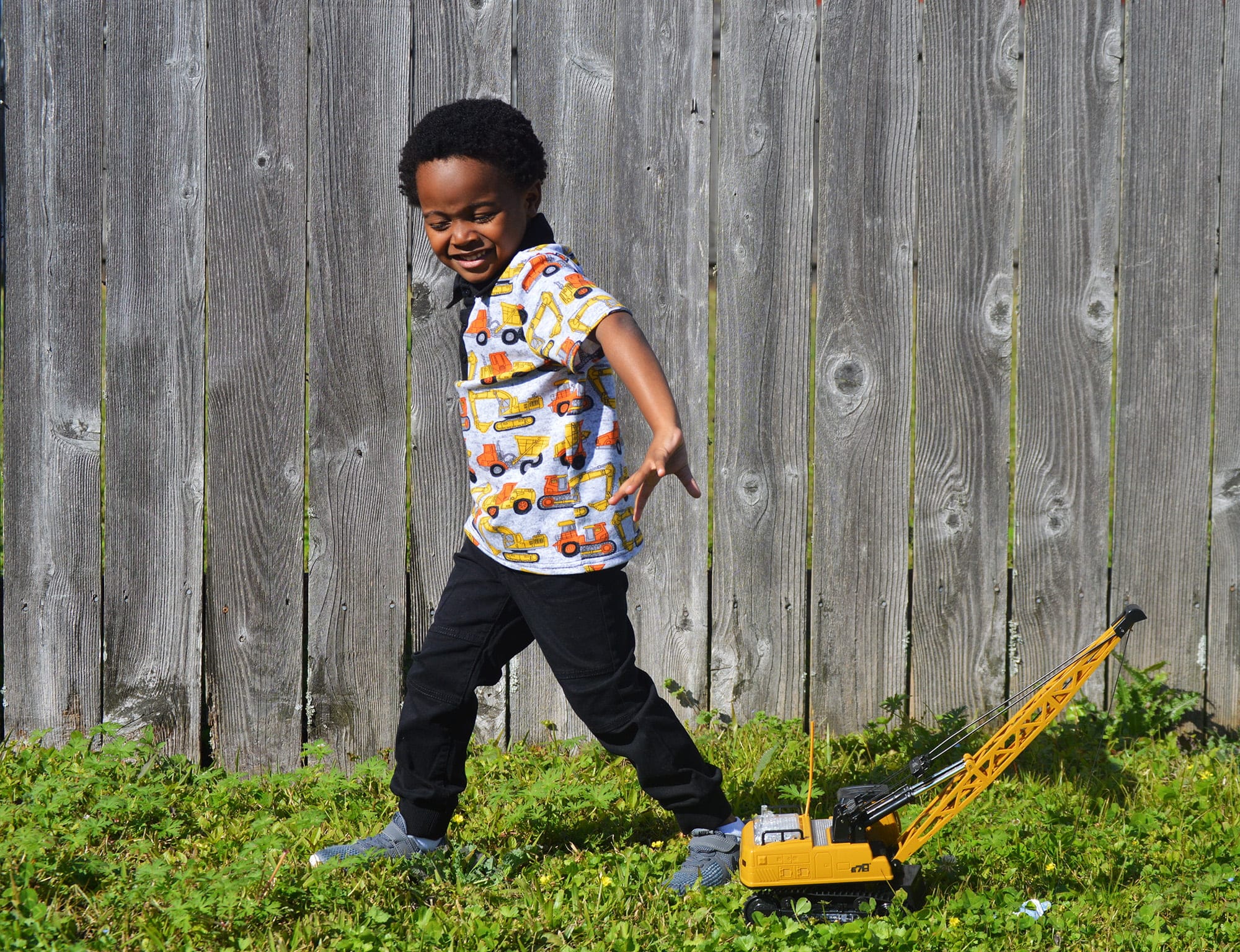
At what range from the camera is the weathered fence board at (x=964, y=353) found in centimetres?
341

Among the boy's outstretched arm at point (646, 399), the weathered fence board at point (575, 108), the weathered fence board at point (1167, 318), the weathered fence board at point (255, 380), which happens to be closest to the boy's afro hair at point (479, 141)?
the boy's outstretched arm at point (646, 399)

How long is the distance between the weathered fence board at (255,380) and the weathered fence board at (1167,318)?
243 centimetres

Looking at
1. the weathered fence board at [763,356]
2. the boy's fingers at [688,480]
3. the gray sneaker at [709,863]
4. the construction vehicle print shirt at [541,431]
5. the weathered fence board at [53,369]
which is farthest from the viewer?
the weathered fence board at [763,356]

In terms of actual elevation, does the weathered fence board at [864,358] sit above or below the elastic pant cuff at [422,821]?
above

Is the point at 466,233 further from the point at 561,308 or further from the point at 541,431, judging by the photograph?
the point at 541,431

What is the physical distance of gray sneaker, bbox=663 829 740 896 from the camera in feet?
9.00

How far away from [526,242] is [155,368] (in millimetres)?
1314

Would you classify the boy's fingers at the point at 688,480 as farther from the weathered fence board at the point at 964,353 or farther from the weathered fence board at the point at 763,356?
the weathered fence board at the point at 964,353

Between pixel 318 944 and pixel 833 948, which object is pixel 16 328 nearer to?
pixel 318 944

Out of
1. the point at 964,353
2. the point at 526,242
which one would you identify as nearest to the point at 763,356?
the point at 964,353

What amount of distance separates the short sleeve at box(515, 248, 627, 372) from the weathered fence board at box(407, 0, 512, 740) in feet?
2.28

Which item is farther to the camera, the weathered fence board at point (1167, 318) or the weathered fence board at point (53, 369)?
the weathered fence board at point (1167, 318)

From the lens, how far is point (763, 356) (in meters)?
3.47

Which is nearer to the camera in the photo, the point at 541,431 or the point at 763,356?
the point at 541,431
